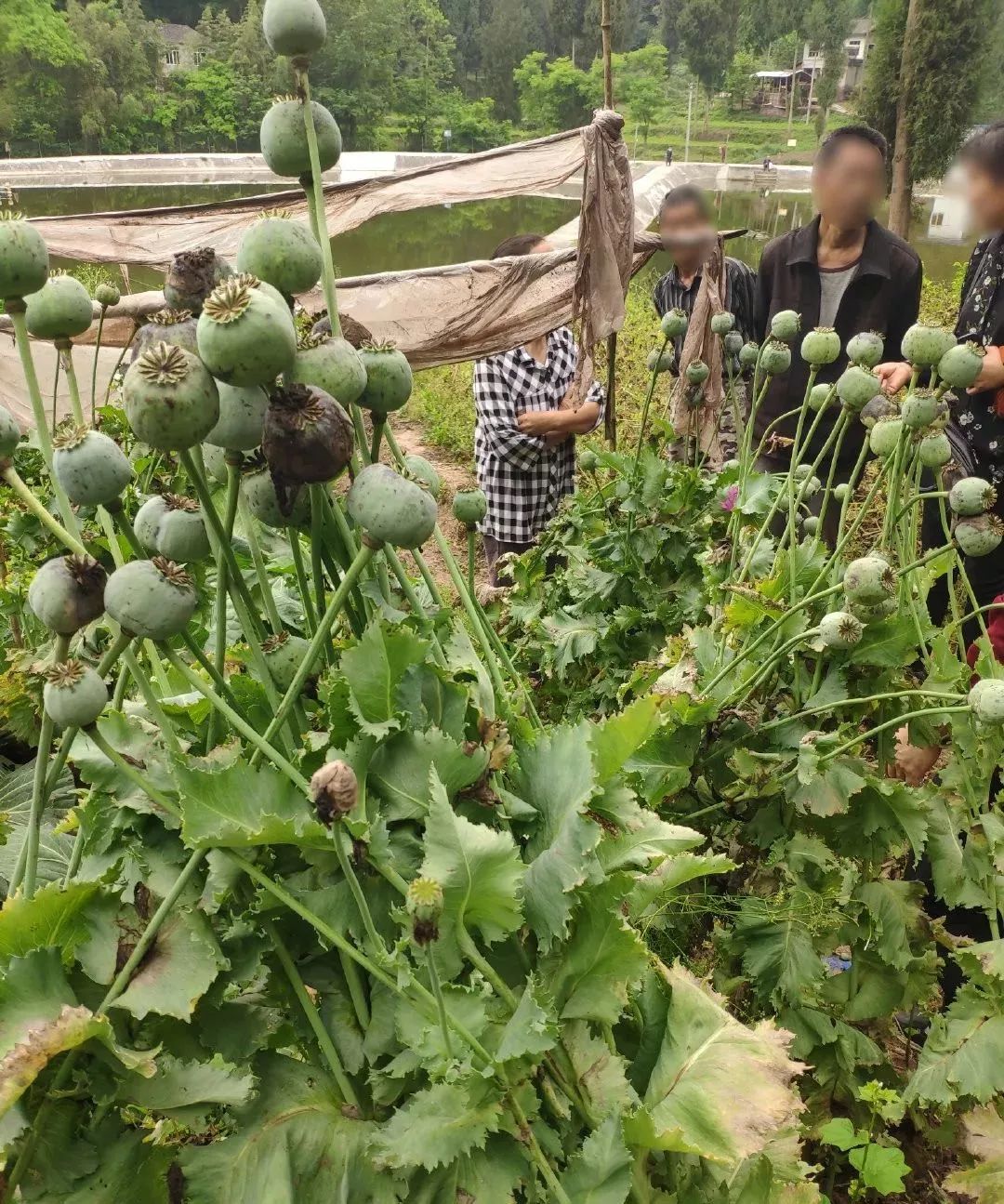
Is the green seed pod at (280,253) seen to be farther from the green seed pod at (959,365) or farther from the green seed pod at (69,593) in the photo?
the green seed pod at (959,365)

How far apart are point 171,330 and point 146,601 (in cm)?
23

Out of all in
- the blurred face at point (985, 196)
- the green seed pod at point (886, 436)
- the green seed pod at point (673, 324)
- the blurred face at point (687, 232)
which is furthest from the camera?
the blurred face at point (687, 232)

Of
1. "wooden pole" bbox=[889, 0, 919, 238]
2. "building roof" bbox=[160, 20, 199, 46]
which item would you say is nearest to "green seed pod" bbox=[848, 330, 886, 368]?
"wooden pole" bbox=[889, 0, 919, 238]

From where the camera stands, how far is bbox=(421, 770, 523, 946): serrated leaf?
710 mm

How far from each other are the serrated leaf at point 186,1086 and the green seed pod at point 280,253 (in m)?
0.64

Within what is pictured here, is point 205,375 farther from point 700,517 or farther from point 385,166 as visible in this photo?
point 385,166

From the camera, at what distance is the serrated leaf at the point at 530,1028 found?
0.68 metres

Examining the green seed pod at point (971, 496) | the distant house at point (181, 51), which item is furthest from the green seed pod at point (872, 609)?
the distant house at point (181, 51)

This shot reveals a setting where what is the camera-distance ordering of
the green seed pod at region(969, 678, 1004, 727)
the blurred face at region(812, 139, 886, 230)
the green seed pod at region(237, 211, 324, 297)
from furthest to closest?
the blurred face at region(812, 139, 886, 230) < the green seed pod at region(969, 678, 1004, 727) < the green seed pod at region(237, 211, 324, 297)

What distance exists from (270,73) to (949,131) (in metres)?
44.4

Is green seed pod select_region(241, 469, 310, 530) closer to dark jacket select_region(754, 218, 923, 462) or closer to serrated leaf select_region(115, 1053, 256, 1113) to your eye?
serrated leaf select_region(115, 1053, 256, 1113)

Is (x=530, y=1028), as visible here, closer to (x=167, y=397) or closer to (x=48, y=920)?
(x=48, y=920)

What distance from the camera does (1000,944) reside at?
1.32 m

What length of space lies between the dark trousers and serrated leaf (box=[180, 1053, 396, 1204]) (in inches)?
116
